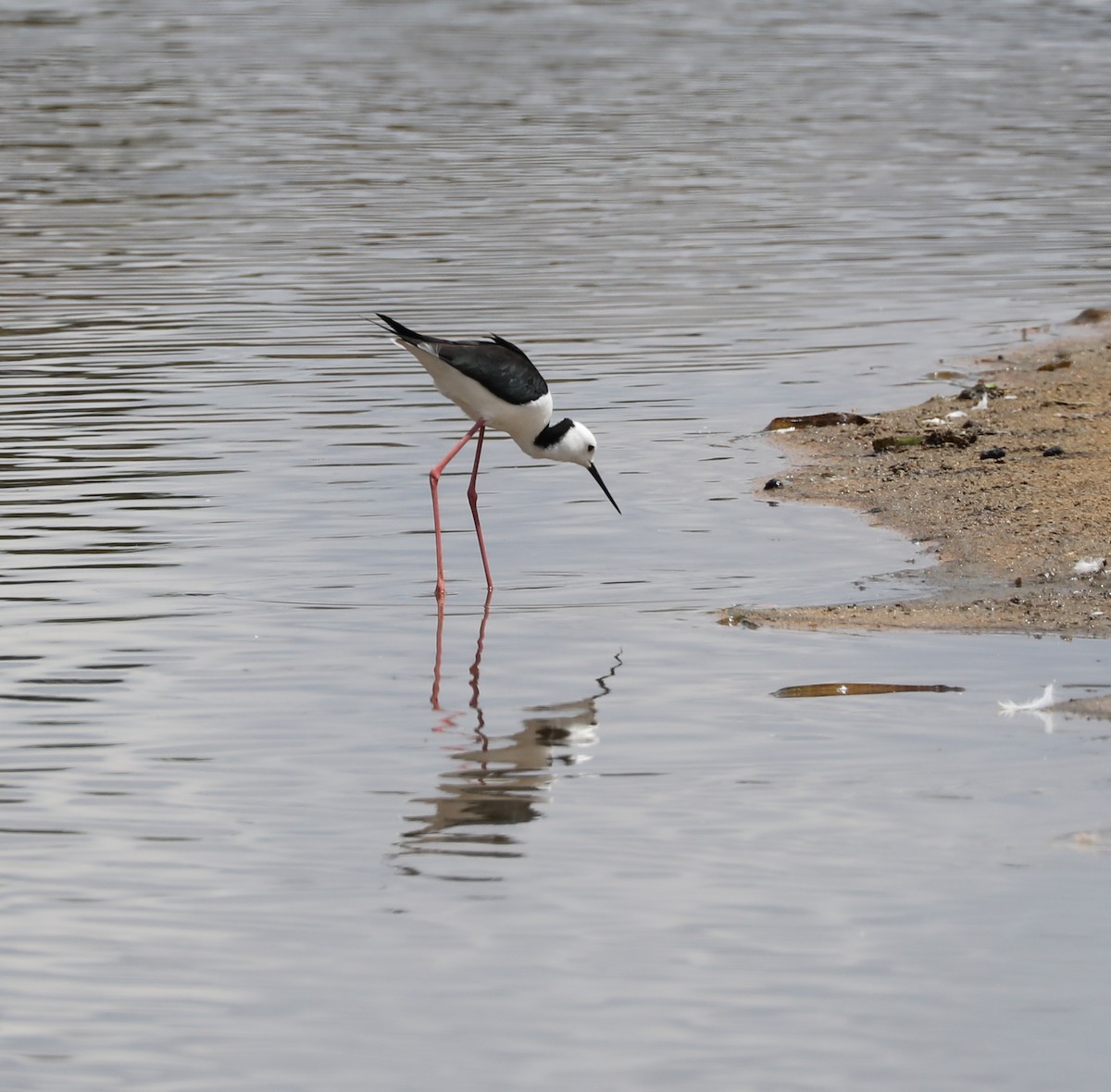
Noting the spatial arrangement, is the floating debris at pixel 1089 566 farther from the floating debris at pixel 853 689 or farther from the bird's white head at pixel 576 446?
the bird's white head at pixel 576 446

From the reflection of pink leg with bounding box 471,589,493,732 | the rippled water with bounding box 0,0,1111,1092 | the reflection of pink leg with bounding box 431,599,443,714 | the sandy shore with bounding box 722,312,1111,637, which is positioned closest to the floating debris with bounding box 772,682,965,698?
the rippled water with bounding box 0,0,1111,1092

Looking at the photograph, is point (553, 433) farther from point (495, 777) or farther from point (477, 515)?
point (495, 777)

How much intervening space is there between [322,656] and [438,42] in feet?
110

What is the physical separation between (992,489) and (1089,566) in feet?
6.01

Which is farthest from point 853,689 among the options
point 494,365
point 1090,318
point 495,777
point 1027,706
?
point 1090,318

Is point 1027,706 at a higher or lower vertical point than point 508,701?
higher

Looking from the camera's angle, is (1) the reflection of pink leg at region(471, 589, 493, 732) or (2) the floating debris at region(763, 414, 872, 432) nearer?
(1) the reflection of pink leg at region(471, 589, 493, 732)

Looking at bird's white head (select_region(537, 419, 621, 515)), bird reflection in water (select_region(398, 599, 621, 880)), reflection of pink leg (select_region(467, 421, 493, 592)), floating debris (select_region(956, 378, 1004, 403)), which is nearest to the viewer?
bird reflection in water (select_region(398, 599, 621, 880))

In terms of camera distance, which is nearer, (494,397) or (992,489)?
(494,397)

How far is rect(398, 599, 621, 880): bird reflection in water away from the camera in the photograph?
20.2ft

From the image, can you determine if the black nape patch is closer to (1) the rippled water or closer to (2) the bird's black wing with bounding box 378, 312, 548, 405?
(2) the bird's black wing with bounding box 378, 312, 548, 405

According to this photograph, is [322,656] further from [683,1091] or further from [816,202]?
[816,202]

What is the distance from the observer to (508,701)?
296 inches

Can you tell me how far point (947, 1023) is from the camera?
4953mm
